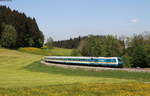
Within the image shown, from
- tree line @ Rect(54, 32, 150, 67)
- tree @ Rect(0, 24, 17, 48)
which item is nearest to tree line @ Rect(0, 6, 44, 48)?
tree @ Rect(0, 24, 17, 48)

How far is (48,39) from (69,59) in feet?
261

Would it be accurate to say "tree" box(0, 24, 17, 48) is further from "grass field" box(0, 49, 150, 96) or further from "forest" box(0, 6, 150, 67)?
"grass field" box(0, 49, 150, 96)

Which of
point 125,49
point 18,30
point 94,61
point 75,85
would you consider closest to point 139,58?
point 94,61

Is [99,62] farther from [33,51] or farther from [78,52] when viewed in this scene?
[33,51]

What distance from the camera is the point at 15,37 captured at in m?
106

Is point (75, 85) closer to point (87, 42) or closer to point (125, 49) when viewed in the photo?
point (125, 49)

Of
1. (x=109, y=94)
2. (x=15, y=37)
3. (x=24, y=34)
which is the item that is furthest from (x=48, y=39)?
(x=109, y=94)

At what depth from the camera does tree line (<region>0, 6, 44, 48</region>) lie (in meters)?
105

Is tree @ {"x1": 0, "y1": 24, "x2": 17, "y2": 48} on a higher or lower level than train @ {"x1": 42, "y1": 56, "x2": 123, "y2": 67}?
higher

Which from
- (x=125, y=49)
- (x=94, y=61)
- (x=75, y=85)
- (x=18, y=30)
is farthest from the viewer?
(x=18, y=30)

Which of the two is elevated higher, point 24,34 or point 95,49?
A: point 24,34

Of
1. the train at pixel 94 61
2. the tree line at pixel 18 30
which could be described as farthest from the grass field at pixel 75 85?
the tree line at pixel 18 30

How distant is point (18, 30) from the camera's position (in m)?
118

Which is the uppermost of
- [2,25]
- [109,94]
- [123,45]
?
[2,25]
